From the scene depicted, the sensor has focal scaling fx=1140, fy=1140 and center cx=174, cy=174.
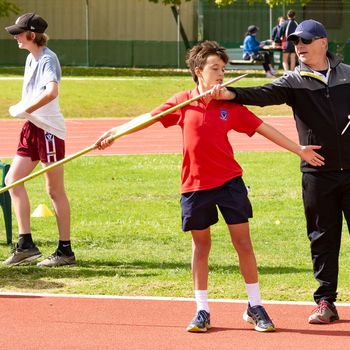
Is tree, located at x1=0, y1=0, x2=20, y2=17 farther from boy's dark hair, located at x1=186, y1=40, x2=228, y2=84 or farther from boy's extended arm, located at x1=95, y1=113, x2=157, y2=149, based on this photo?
boy's dark hair, located at x1=186, y1=40, x2=228, y2=84

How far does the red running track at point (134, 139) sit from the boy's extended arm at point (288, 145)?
12.1 metres

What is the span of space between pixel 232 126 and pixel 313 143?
551 mm

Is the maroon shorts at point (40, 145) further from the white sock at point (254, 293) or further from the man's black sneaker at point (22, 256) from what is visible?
the white sock at point (254, 293)

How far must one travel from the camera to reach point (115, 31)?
42.9 meters

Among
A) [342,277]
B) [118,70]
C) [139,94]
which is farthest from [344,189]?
[118,70]

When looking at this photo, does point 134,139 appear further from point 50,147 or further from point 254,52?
point 254,52

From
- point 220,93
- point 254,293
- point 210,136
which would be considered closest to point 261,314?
point 254,293

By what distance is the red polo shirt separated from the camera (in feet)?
22.6

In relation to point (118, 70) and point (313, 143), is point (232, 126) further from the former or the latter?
point (118, 70)

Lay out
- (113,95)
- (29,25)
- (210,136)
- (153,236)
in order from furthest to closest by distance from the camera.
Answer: (113,95) → (153,236) → (29,25) → (210,136)

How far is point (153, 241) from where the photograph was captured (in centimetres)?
1055

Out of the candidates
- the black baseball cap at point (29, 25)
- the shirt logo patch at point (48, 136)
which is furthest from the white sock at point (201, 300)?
the black baseball cap at point (29, 25)

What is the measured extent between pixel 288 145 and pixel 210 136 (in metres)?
0.48

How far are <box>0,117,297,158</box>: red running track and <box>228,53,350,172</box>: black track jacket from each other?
11980 mm
